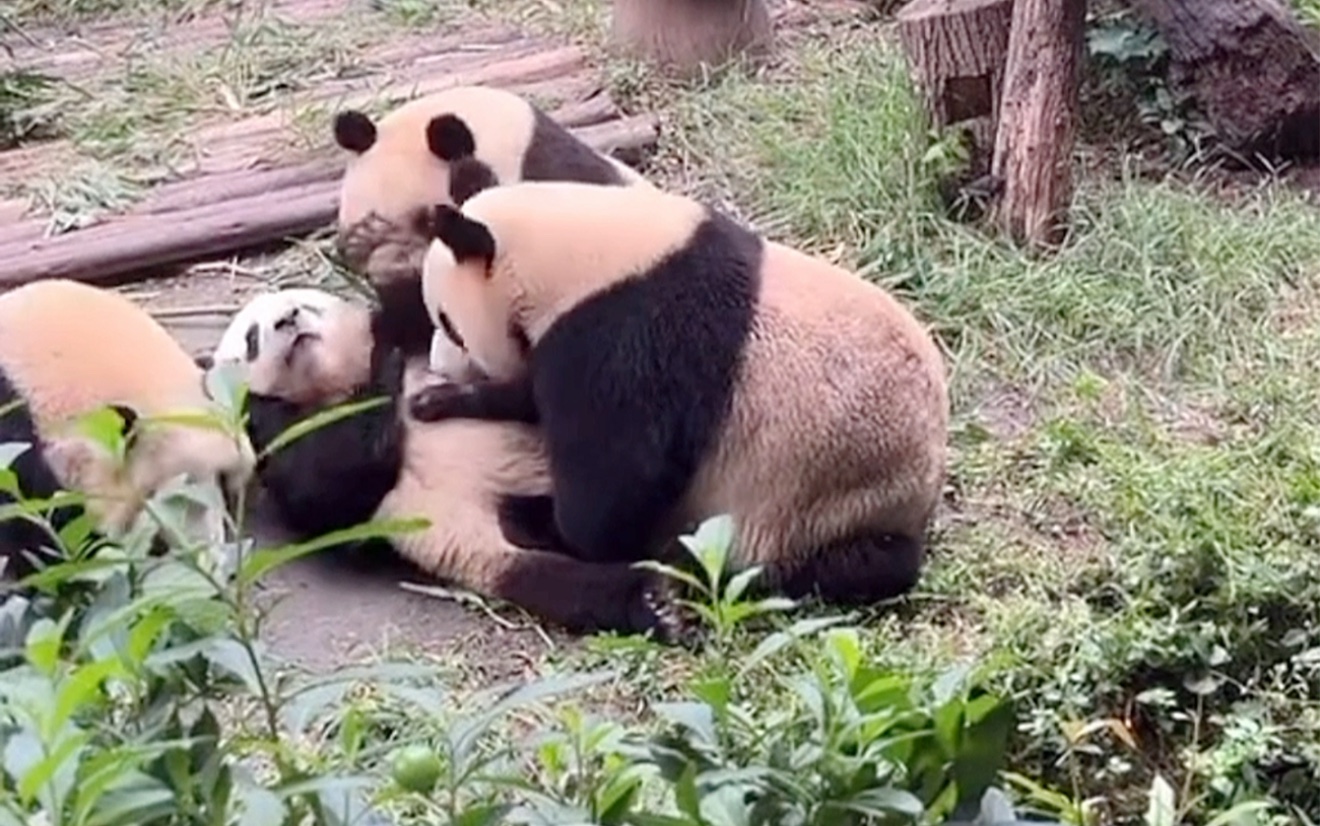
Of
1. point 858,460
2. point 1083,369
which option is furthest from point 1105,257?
point 858,460

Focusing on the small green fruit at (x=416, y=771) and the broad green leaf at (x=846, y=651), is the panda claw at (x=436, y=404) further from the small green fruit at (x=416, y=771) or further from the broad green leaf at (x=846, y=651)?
the small green fruit at (x=416, y=771)

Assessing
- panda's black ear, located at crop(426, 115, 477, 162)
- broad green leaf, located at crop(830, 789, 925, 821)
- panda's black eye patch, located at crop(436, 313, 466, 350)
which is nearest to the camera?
broad green leaf, located at crop(830, 789, 925, 821)

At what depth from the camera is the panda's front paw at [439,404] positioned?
4.04 metres

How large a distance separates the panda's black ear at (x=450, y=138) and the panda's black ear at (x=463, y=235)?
2.00ft

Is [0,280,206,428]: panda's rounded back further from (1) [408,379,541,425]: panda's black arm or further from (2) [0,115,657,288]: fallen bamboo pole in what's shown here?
(2) [0,115,657,288]: fallen bamboo pole

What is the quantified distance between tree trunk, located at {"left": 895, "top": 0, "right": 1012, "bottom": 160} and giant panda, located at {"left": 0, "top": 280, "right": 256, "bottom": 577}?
Result: 7.21ft

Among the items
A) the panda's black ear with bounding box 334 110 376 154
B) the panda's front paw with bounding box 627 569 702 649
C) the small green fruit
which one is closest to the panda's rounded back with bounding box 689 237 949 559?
the panda's front paw with bounding box 627 569 702 649

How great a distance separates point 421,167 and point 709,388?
1.08 m

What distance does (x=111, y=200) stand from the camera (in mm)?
5543

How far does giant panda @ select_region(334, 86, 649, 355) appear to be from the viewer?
4465 millimetres

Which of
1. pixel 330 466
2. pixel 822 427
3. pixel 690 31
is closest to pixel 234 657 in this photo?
pixel 822 427

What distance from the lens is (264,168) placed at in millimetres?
5754

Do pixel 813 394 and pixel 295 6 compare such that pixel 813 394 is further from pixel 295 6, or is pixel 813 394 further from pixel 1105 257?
pixel 295 6

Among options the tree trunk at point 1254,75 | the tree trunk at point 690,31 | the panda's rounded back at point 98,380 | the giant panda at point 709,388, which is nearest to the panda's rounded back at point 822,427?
the giant panda at point 709,388
